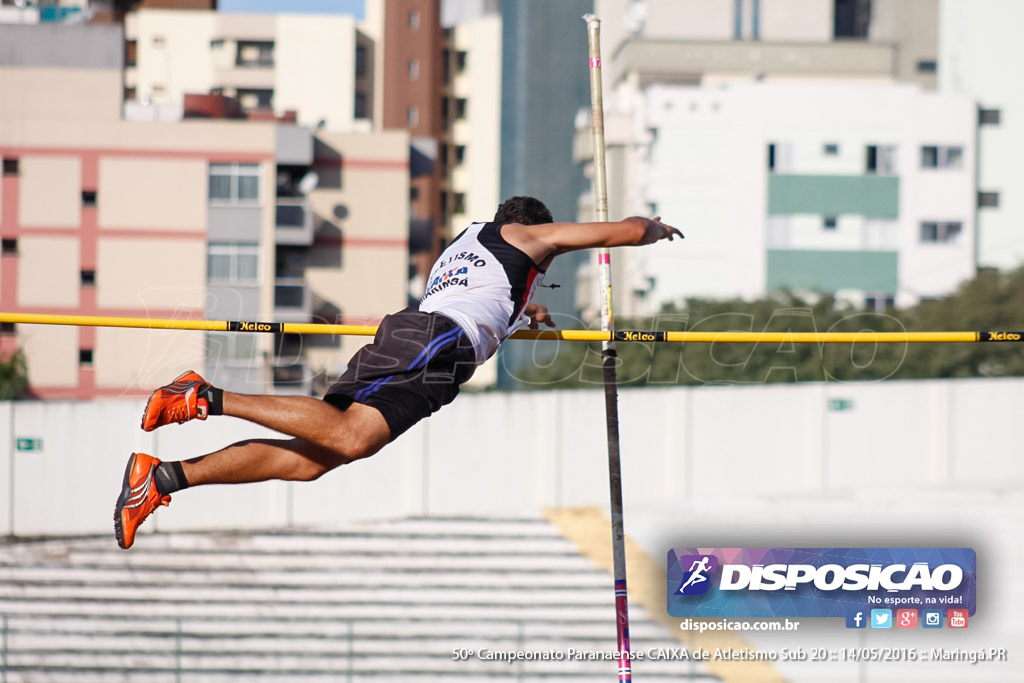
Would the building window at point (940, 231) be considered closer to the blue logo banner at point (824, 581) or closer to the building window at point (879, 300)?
the building window at point (879, 300)

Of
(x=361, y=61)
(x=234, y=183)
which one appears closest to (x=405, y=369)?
(x=234, y=183)

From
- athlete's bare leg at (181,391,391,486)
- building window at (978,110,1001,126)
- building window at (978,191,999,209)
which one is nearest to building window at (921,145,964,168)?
building window at (978,110,1001,126)

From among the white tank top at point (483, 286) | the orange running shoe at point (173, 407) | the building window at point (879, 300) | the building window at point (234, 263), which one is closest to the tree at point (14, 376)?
the building window at point (234, 263)

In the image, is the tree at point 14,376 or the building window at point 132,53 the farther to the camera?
the building window at point 132,53

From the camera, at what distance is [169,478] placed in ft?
19.6

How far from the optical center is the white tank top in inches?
247

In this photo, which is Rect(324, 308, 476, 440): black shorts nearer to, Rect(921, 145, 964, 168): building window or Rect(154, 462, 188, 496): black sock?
Rect(154, 462, 188, 496): black sock

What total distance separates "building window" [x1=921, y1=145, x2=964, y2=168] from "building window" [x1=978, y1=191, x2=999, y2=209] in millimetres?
1701

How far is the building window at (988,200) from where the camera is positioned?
43.0m

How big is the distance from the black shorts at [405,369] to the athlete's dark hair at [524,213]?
2.25 feet

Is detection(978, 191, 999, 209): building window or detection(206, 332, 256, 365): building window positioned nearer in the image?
detection(206, 332, 256, 365): building window

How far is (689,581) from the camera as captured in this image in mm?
17125

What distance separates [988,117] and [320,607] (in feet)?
102

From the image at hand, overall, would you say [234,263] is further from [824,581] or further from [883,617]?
[883,617]
